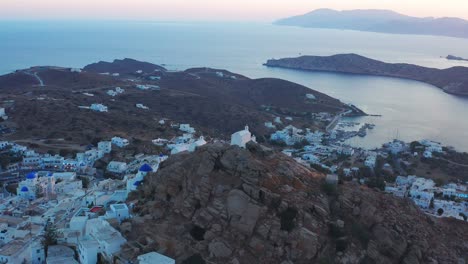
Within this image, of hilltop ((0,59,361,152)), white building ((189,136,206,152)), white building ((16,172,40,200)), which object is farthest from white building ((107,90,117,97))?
white building ((189,136,206,152))

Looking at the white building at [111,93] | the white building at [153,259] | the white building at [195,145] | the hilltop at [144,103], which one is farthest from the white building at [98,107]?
the white building at [153,259]

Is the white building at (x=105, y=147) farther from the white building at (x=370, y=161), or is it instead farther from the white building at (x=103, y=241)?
the white building at (x=370, y=161)

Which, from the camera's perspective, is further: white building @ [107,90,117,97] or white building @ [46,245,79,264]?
white building @ [107,90,117,97]

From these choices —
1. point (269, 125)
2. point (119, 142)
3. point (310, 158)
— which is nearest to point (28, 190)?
point (119, 142)

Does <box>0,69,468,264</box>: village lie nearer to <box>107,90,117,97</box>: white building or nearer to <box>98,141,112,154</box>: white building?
<box>98,141,112,154</box>: white building

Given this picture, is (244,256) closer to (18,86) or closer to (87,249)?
(87,249)
